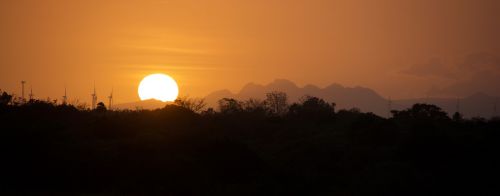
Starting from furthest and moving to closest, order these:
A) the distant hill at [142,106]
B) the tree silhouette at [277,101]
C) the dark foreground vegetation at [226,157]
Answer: the tree silhouette at [277,101] < the distant hill at [142,106] < the dark foreground vegetation at [226,157]

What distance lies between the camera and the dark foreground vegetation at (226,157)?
112ft

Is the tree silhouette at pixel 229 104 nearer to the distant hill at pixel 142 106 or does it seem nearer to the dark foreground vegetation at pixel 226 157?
the distant hill at pixel 142 106

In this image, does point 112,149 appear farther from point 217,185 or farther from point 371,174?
point 371,174

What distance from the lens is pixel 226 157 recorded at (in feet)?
122

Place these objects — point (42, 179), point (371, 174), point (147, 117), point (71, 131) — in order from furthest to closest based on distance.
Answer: point (147, 117) < point (71, 131) < point (371, 174) < point (42, 179)

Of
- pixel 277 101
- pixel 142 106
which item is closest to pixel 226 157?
pixel 142 106

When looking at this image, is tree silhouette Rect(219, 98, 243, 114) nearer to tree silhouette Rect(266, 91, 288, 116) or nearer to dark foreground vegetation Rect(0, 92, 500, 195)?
dark foreground vegetation Rect(0, 92, 500, 195)

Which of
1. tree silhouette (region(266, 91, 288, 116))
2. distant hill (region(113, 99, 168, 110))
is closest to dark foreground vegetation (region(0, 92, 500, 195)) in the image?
distant hill (region(113, 99, 168, 110))

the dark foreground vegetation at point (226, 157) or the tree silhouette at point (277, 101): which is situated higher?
the tree silhouette at point (277, 101)

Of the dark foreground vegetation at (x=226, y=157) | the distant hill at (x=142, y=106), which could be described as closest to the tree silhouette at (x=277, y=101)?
the distant hill at (x=142, y=106)

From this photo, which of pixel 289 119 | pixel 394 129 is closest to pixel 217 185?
pixel 394 129

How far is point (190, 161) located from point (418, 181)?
12.6m

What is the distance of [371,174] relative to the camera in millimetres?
36594

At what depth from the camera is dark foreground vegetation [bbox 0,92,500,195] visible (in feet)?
112
